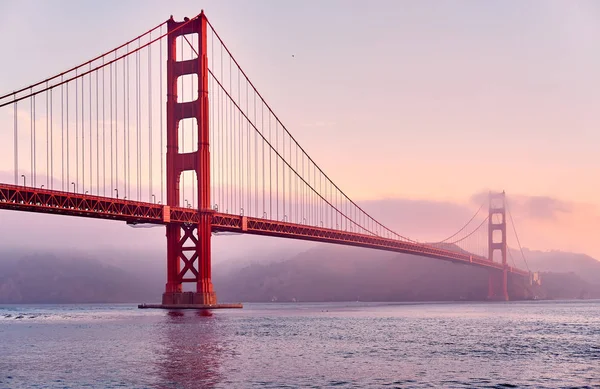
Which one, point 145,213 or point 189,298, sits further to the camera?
point 189,298

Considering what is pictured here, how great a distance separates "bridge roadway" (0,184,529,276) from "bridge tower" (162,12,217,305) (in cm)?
217

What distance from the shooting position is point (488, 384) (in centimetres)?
2894

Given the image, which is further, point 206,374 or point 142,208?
point 142,208

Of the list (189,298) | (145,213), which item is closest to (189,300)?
(189,298)

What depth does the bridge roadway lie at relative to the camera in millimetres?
66438

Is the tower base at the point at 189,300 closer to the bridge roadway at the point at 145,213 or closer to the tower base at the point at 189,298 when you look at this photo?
the tower base at the point at 189,298

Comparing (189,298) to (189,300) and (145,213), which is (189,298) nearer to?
(189,300)

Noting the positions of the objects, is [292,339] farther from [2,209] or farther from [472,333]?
[2,209]

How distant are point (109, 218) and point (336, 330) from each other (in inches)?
1014

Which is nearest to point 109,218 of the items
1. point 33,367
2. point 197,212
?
point 197,212

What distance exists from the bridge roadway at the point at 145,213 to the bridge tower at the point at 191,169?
7.13 feet

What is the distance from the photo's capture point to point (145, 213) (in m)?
77.6

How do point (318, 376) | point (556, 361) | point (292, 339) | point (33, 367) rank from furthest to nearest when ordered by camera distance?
1. point (292, 339)
2. point (556, 361)
3. point (33, 367)
4. point (318, 376)

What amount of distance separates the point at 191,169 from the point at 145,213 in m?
8.75
